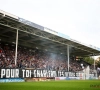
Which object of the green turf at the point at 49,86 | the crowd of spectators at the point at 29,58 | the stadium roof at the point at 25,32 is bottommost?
the green turf at the point at 49,86

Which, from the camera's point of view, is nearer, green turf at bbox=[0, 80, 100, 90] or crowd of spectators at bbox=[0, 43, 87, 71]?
green turf at bbox=[0, 80, 100, 90]

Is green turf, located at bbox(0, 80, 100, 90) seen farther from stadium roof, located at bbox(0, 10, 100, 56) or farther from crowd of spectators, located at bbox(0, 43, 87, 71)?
crowd of spectators, located at bbox(0, 43, 87, 71)

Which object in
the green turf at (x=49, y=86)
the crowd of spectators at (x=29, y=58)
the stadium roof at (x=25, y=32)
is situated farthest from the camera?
the crowd of spectators at (x=29, y=58)

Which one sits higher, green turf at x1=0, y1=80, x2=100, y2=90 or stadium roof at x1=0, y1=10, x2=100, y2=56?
stadium roof at x1=0, y1=10, x2=100, y2=56

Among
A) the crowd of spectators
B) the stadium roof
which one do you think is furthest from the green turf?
the crowd of spectators

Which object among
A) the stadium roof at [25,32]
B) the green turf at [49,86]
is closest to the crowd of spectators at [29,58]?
the stadium roof at [25,32]

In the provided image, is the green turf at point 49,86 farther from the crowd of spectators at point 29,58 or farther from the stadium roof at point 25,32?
the crowd of spectators at point 29,58

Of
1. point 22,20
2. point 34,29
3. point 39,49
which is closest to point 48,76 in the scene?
point 34,29

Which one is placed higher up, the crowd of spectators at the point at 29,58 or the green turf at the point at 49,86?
the crowd of spectators at the point at 29,58

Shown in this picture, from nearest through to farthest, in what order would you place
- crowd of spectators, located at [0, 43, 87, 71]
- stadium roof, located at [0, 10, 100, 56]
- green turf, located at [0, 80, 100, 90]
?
green turf, located at [0, 80, 100, 90] < stadium roof, located at [0, 10, 100, 56] < crowd of spectators, located at [0, 43, 87, 71]

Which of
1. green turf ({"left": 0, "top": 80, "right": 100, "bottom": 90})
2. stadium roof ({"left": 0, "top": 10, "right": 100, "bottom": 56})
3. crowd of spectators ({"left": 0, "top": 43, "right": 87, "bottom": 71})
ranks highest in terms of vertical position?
stadium roof ({"left": 0, "top": 10, "right": 100, "bottom": 56})

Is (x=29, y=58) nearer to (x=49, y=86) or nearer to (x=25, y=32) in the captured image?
(x=25, y=32)

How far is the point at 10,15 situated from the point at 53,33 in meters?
9.78

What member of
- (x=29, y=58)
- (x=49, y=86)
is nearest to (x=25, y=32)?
(x=29, y=58)
